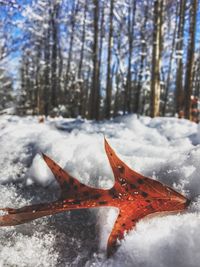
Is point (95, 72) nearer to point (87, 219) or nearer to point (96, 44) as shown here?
point (96, 44)

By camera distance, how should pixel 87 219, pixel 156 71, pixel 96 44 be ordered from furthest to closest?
1. pixel 96 44
2. pixel 156 71
3. pixel 87 219

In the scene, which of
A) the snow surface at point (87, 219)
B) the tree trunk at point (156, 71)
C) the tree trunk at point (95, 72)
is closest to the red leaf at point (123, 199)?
the snow surface at point (87, 219)

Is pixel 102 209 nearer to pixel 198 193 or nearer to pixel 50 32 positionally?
pixel 198 193

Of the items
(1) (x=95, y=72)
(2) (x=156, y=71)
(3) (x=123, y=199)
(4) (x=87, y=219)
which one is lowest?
(4) (x=87, y=219)

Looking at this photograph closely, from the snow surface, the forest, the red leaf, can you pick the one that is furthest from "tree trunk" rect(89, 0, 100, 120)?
the red leaf

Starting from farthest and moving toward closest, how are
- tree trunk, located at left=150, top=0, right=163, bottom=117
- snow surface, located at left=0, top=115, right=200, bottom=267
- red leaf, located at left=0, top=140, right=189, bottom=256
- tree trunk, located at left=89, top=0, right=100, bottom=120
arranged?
tree trunk, located at left=89, top=0, right=100, bottom=120, tree trunk, located at left=150, top=0, right=163, bottom=117, red leaf, located at left=0, top=140, right=189, bottom=256, snow surface, located at left=0, top=115, right=200, bottom=267

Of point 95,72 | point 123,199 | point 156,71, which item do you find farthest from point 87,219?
point 95,72

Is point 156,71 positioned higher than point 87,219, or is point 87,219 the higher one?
point 156,71

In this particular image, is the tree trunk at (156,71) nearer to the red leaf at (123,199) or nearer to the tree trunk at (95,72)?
the tree trunk at (95,72)

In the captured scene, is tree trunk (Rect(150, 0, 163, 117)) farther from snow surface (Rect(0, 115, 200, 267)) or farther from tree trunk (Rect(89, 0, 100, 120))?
snow surface (Rect(0, 115, 200, 267))
